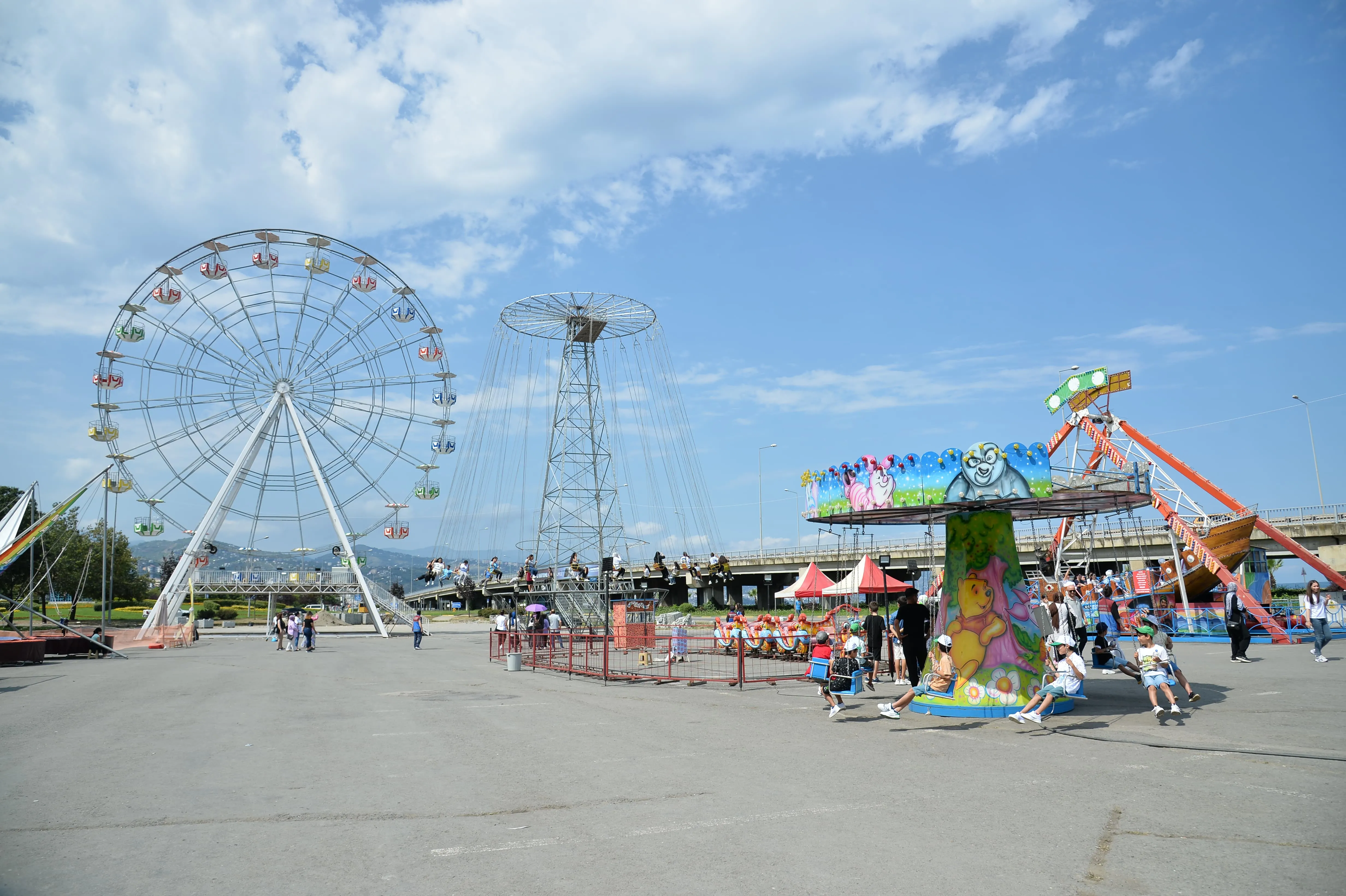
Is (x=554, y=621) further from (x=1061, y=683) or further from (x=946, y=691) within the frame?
(x=1061, y=683)

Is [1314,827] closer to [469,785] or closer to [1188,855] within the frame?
[1188,855]

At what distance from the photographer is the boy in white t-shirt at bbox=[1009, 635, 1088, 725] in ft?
36.6

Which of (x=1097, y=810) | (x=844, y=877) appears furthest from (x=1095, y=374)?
(x=844, y=877)

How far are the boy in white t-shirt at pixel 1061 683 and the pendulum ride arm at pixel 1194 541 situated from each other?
15269mm

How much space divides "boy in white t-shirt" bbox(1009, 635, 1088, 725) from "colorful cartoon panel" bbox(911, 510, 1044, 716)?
694mm

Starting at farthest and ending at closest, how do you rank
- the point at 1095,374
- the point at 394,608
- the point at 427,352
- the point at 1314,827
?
the point at 394,608 → the point at 427,352 → the point at 1095,374 → the point at 1314,827

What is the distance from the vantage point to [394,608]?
159 ft

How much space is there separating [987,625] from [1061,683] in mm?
1606

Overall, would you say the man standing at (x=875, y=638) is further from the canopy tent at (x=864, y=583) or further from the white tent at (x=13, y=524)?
the white tent at (x=13, y=524)

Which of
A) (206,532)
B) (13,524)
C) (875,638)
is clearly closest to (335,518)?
(206,532)

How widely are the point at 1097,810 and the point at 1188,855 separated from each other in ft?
4.07

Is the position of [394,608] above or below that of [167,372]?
below

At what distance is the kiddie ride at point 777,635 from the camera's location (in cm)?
2433

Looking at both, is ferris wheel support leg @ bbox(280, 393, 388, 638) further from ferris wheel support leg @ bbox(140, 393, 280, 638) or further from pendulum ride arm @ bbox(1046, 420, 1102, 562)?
pendulum ride arm @ bbox(1046, 420, 1102, 562)
